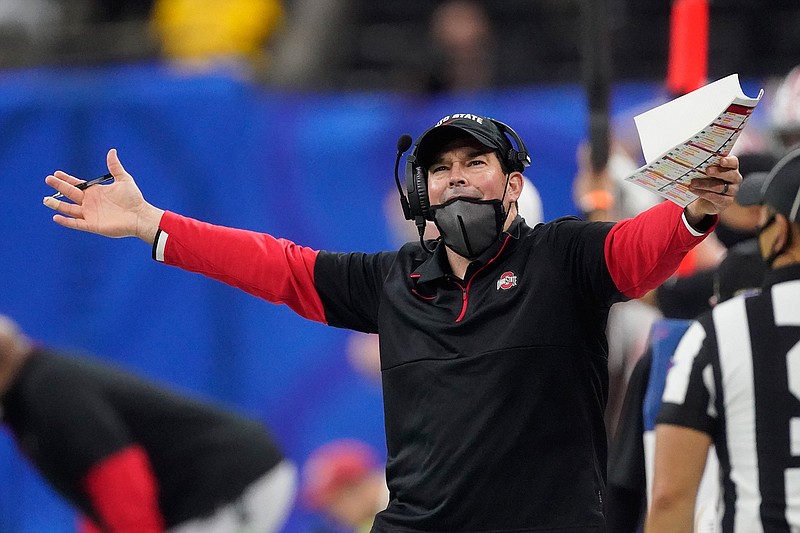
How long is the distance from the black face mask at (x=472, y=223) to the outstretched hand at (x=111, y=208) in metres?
0.76

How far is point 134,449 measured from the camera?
5.55 metres

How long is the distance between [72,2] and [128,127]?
3319 millimetres

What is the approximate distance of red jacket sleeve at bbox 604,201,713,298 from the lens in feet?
9.62

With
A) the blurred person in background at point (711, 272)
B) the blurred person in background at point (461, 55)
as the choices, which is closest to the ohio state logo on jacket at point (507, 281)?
the blurred person in background at point (711, 272)

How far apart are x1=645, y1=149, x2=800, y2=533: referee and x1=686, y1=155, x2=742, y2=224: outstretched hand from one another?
1.38 ft

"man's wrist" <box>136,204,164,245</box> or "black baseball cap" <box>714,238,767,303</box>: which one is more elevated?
"man's wrist" <box>136,204,164,245</box>

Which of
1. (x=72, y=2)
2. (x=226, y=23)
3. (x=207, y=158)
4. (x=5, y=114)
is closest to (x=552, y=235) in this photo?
(x=207, y=158)

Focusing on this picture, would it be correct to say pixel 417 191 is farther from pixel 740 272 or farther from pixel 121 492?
pixel 121 492

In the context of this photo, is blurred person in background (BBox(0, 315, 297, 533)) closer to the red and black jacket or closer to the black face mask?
the red and black jacket

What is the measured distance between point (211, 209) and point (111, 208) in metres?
3.90

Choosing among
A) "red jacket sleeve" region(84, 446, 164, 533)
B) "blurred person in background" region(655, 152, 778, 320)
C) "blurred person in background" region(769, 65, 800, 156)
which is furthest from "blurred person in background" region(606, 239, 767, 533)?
"red jacket sleeve" region(84, 446, 164, 533)

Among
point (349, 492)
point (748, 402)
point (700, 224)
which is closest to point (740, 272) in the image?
point (748, 402)

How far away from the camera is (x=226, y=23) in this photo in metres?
9.16

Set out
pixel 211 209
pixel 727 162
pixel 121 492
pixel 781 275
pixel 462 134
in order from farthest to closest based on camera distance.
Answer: pixel 211 209
pixel 121 492
pixel 462 134
pixel 781 275
pixel 727 162
